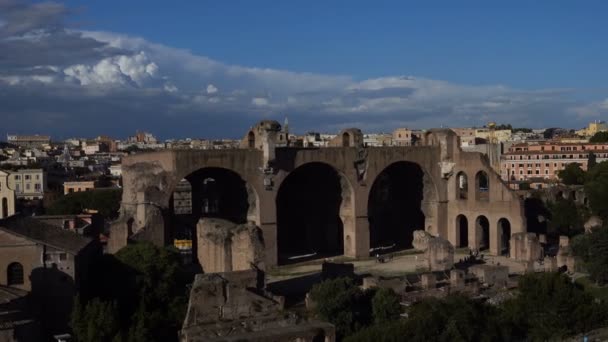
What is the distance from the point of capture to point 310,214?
44.1 m

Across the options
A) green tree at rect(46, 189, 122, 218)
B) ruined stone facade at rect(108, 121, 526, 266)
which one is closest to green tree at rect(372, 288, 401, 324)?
ruined stone facade at rect(108, 121, 526, 266)

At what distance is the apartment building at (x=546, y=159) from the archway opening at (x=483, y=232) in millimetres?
24078

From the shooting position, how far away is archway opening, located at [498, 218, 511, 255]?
1671 inches

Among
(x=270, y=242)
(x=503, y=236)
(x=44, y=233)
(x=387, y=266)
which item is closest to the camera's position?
(x=44, y=233)

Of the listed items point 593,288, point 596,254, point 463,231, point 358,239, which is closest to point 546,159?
point 463,231

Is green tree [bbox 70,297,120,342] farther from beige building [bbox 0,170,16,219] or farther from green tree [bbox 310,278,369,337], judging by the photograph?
beige building [bbox 0,170,16,219]

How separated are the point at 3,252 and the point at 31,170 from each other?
154ft

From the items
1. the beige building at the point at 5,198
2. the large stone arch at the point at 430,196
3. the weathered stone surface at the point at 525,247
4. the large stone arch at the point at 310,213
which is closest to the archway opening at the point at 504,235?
the weathered stone surface at the point at 525,247

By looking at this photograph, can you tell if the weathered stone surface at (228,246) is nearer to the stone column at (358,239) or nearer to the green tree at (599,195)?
the stone column at (358,239)

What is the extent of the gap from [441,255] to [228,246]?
32.0ft

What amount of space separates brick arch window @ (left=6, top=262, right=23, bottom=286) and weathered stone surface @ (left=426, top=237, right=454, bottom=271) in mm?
17604

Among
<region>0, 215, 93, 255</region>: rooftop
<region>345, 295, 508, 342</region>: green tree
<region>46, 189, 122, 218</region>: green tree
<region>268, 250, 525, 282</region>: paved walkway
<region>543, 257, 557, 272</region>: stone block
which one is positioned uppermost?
<region>0, 215, 93, 255</region>: rooftop

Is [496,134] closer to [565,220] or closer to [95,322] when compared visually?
[565,220]

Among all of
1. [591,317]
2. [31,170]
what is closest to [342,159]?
[591,317]
